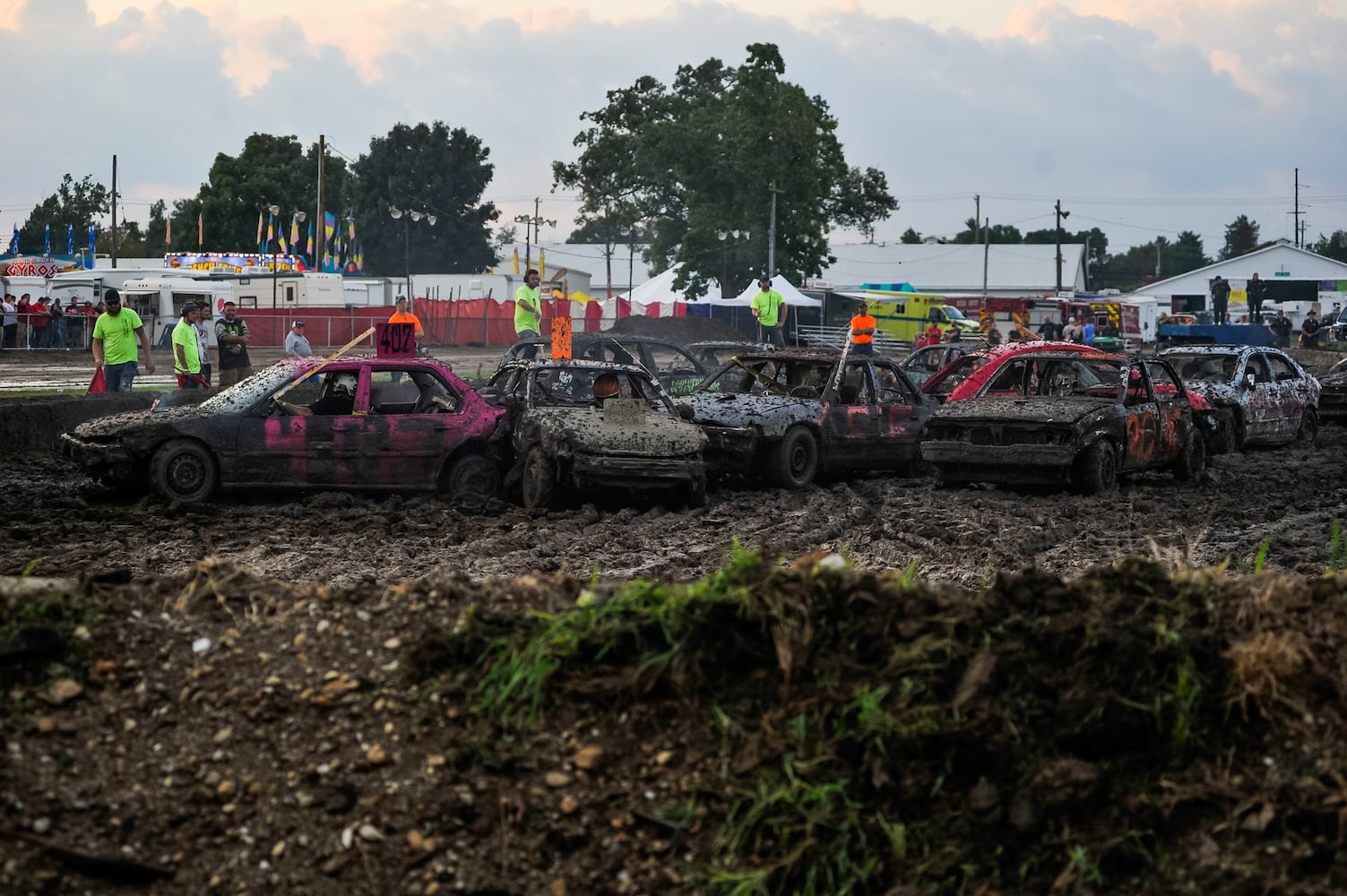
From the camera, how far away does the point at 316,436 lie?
1242 centimetres

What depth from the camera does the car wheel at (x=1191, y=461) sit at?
1516cm

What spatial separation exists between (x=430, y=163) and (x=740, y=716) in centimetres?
8856

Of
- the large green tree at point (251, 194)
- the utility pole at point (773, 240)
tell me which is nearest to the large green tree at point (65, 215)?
the large green tree at point (251, 194)

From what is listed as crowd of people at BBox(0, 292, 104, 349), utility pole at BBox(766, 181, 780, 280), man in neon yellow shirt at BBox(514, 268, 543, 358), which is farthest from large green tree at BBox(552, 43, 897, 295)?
man in neon yellow shirt at BBox(514, 268, 543, 358)

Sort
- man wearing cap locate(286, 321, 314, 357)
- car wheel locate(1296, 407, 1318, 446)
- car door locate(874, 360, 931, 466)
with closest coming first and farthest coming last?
car door locate(874, 360, 931, 466) < man wearing cap locate(286, 321, 314, 357) < car wheel locate(1296, 407, 1318, 446)

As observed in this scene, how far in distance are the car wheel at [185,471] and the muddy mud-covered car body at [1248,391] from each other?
11670mm

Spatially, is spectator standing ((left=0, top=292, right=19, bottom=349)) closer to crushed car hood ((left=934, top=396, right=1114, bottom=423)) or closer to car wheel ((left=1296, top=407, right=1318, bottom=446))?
crushed car hood ((left=934, top=396, right=1114, bottom=423))

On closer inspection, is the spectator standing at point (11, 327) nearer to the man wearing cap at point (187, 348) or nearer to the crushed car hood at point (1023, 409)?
the man wearing cap at point (187, 348)

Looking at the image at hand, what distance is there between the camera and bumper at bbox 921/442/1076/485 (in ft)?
44.2

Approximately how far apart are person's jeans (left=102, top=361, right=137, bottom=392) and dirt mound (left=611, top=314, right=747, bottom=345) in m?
29.5

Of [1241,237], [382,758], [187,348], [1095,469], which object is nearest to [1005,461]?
[1095,469]

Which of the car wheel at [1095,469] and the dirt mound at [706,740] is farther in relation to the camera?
the car wheel at [1095,469]

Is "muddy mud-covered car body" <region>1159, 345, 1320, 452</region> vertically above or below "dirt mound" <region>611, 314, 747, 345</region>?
below

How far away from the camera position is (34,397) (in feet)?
62.5
